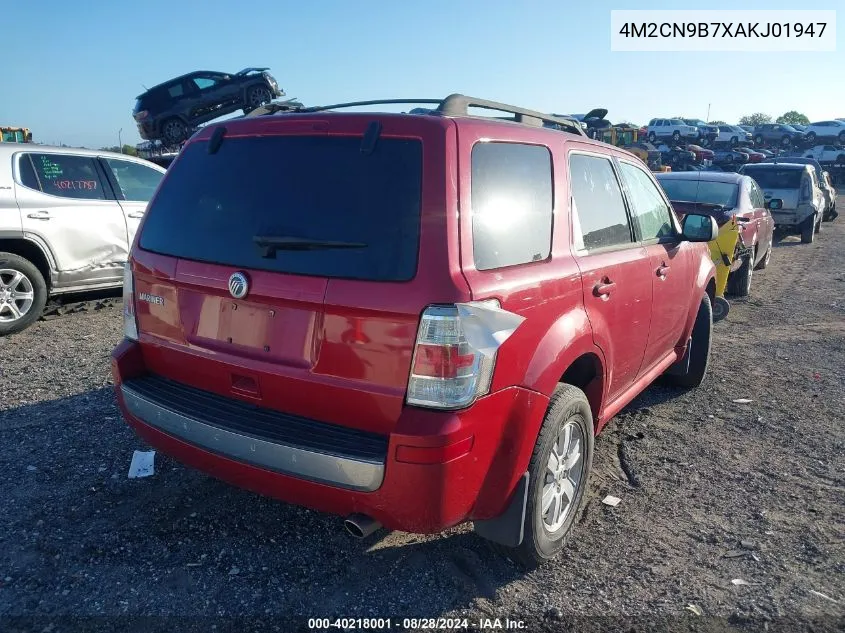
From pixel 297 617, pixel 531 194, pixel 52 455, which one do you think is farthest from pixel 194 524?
pixel 531 194

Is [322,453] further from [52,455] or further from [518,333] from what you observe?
[52,455]

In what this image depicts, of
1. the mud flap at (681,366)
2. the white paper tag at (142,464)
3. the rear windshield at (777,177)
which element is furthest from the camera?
the rear windshield at (777,177)

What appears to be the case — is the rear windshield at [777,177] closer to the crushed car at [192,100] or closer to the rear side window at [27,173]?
the crushed car at [192,100]

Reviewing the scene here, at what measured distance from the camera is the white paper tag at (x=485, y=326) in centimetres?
229

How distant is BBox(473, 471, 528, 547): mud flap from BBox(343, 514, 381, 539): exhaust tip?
49cm

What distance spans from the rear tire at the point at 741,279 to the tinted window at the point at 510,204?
7.03m

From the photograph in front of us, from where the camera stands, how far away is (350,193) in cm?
248

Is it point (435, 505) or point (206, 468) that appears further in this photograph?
point (206, 468)

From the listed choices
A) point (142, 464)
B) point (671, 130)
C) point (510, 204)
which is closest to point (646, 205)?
point (510, 204)

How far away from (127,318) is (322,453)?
A: 4.57 feet

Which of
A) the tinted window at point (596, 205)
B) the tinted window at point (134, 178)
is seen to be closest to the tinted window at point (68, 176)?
the tinted window at point (134, 178)

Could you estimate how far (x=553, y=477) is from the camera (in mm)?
3004

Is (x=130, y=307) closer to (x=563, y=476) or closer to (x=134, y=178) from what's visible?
(x=563, y=476)

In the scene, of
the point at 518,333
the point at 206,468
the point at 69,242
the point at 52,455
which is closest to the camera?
the point at 518,333
